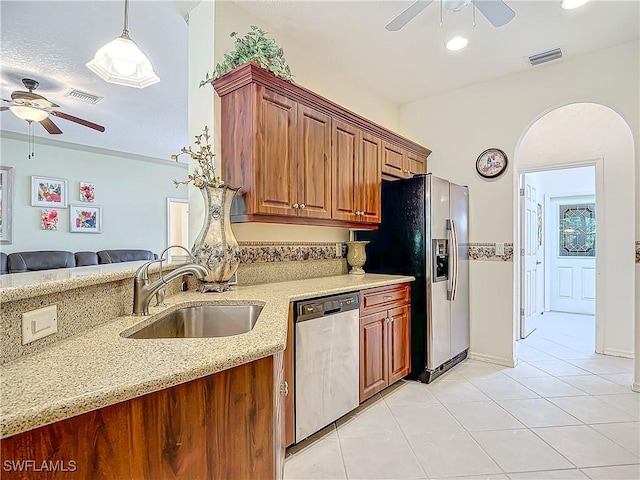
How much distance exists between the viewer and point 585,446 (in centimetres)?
189

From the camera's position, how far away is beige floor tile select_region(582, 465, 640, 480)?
1647 mm

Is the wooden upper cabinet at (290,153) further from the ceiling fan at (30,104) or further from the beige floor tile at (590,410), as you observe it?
the ceiling fan at (30,104)

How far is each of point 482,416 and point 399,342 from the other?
0.71 m

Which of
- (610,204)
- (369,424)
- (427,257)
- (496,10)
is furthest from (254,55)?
(610,204)

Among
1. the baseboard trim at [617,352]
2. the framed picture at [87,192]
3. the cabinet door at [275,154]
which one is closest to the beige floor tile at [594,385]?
the baseboard trim at [617,352]

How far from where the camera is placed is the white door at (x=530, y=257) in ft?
13.5

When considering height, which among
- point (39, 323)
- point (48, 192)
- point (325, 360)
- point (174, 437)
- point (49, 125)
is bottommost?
point (325, 360)

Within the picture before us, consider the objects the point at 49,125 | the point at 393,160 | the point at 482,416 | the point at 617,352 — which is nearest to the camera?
the point at 482,416

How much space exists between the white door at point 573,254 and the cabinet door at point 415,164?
3438 mm

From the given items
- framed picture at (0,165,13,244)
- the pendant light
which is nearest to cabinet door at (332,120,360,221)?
the pendant light

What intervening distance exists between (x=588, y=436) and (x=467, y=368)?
112 cm

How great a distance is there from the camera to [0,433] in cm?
56

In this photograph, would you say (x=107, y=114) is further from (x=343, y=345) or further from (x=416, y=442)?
(x=416, y=442)

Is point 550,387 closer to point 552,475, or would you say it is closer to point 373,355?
point 552,475
